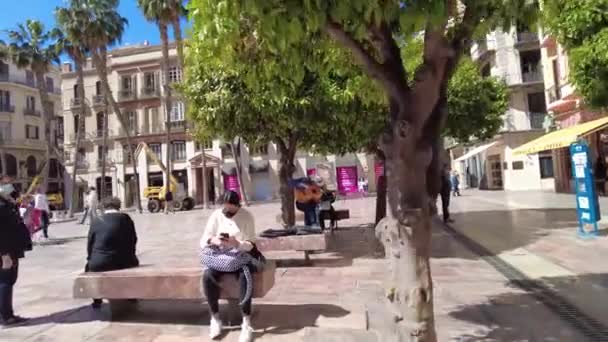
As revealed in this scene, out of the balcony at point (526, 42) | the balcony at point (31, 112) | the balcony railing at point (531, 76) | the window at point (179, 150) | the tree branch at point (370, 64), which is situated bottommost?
the tree branch at point (370, 64)

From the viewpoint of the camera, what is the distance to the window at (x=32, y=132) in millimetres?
52713

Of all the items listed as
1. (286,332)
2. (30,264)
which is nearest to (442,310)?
(286,332)

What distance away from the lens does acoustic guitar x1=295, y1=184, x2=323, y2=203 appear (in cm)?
1098

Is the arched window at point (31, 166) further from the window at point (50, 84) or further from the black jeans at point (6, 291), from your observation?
the black jeans at point (6, 291)

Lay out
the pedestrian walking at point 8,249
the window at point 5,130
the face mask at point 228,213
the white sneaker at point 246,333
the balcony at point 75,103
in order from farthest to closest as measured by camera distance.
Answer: the window at point 5,130 < the balcony at point 75,103 < the pedestrian walking at point 8,249 < the face mask at point 228,213 < the white sneaker at point 246,333

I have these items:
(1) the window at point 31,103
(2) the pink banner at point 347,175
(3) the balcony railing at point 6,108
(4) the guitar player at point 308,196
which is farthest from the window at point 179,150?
(4) the guitar player at point 308,196

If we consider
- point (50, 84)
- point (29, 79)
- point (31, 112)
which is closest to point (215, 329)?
point (31, 112)

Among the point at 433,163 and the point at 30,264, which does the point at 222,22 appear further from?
the point at 30,264

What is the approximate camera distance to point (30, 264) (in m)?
10.1

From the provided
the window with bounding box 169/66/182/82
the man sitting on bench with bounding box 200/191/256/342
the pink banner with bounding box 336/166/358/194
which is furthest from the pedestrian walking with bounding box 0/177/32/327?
the window with bounding box 169/66/182/82

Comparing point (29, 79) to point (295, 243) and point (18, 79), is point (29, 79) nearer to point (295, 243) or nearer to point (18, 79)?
point (18, 79)

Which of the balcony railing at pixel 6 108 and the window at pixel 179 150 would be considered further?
the balcony railing at pixel 6 108

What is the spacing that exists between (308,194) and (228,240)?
635cm

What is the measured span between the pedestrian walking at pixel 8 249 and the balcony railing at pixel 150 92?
1640 inches
